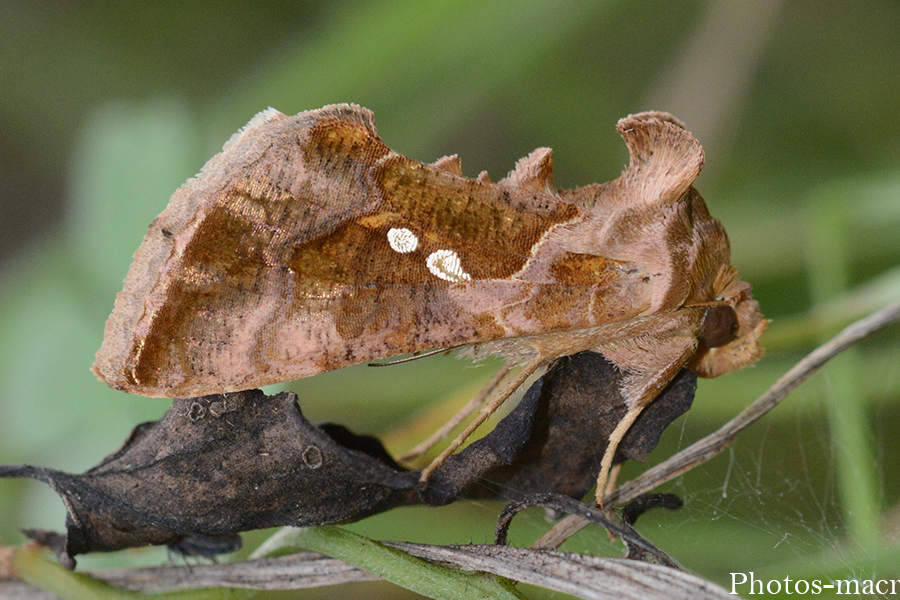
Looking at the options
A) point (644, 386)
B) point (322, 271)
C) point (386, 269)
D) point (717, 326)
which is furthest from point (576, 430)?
point (322, 271)

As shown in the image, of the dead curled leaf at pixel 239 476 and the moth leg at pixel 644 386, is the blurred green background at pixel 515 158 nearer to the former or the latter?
the moth leg at pixel 644 386

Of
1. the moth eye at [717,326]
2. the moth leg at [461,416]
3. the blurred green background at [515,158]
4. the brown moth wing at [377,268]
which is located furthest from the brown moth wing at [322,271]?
the blurred green background at [515,158]

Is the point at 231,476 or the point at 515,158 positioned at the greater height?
the point at 515,158

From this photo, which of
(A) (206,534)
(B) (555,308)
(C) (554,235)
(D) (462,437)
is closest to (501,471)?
(D) (462,437)

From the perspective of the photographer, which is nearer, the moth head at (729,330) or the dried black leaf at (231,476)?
the dried black leaf at (231,476)

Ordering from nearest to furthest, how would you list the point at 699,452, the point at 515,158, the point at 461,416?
the point at 699,452
the point at 461,416
the point at 515,158

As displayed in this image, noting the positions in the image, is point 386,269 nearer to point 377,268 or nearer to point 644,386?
point 377,268

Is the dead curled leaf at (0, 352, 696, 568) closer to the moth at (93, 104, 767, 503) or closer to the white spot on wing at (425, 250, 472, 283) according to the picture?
the moth at (93, 104, 767, 503)

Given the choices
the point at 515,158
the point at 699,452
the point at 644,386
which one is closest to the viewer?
the point at 644,386
